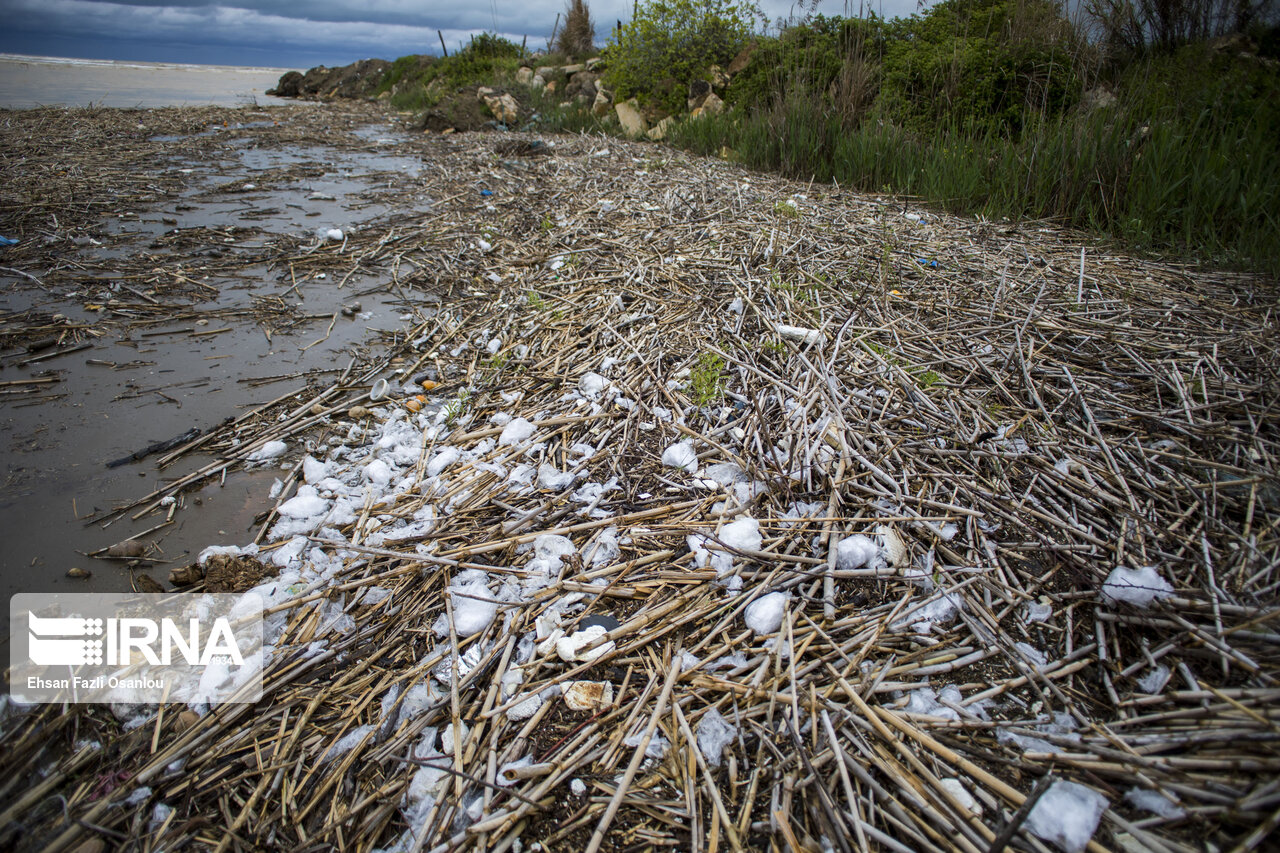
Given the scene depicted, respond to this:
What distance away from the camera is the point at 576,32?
13281 mm

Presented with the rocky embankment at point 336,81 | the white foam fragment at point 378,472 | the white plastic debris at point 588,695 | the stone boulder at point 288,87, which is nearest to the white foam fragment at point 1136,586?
the white plastic debris at point 588,695

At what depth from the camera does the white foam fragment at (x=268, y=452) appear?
2029mm

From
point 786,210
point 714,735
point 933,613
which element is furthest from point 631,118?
point 714,735

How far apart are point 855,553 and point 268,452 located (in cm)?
204

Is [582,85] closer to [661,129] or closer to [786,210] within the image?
[661,129]

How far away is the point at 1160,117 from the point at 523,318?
4487 mm

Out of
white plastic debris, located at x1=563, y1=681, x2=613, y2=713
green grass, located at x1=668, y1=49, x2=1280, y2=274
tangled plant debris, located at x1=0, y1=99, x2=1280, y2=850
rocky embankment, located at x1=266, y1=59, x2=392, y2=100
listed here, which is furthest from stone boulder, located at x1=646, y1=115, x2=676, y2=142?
rocky embankment, located at x1=266, y1=59, x2=392, y2=100

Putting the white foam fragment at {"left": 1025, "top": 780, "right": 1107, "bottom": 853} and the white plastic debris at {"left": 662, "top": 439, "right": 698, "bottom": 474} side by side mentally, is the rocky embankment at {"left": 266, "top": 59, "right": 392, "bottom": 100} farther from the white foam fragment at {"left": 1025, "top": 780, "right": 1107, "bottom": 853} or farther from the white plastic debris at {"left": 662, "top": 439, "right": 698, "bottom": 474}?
the white foam fragment at {"left": 1025, "top": 780, "right": 1107, "bottom": 853}

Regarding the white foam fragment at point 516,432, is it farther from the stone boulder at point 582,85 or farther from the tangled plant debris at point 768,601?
the stone boulder at point 582,85

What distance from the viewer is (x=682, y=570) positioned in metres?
1.50

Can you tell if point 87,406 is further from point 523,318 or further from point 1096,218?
point 1096,218

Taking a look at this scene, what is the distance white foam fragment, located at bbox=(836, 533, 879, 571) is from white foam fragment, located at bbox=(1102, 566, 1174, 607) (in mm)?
507

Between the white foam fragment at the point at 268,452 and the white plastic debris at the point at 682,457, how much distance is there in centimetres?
143

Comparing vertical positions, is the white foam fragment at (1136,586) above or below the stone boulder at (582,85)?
below
